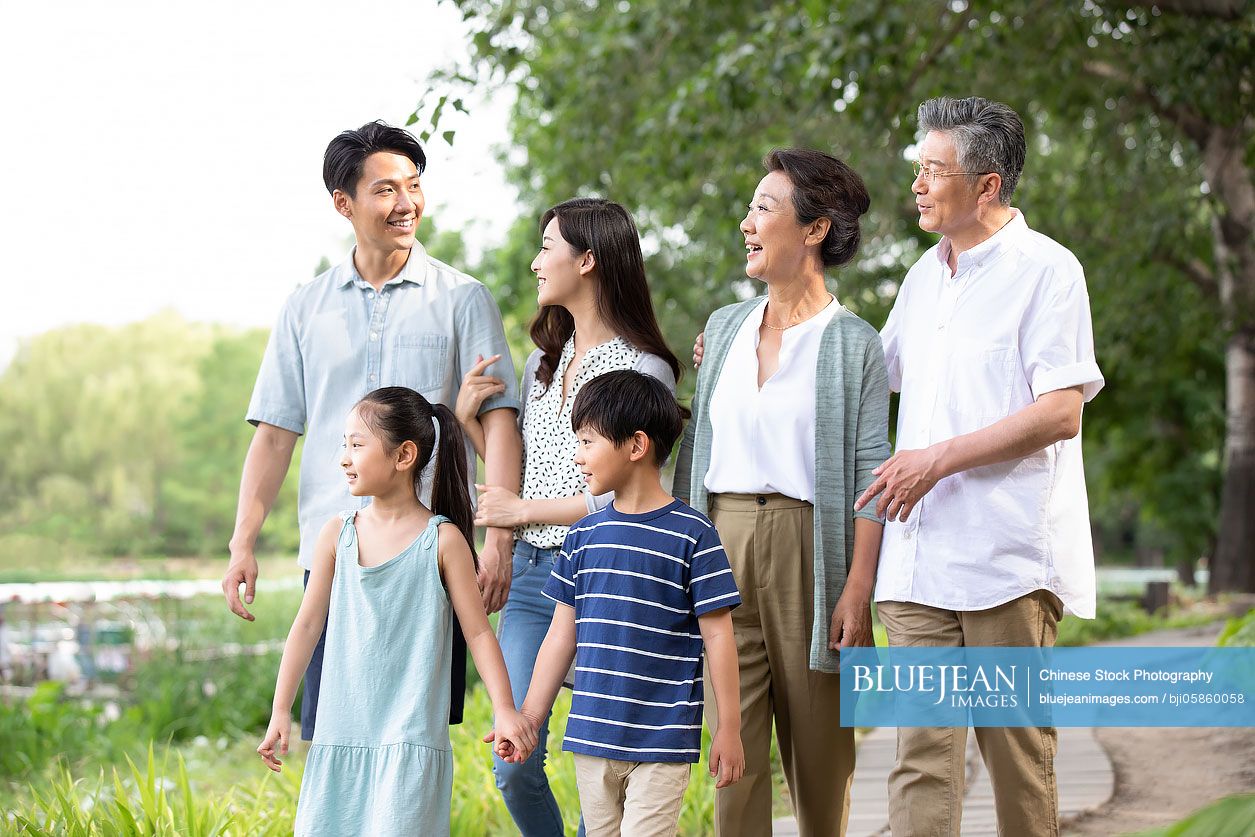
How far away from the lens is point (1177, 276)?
12.7m

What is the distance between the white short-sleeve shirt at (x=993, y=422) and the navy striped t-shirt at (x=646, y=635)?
0.49 metres

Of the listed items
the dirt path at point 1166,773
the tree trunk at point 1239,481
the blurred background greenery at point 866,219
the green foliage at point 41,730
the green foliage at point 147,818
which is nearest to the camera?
the green foliage at point 147,818

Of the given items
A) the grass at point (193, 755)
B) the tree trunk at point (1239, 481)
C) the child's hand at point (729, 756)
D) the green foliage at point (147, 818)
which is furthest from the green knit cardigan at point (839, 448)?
the tree trunk at point (1239, 481)

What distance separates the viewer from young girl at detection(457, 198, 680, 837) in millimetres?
3076

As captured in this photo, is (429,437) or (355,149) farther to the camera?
(355,149)

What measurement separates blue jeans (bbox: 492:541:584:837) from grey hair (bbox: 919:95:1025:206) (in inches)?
51.0

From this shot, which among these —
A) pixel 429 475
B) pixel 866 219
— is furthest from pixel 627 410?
pixel 866 219

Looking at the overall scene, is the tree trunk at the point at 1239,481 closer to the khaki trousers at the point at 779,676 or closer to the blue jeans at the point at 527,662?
the khaki trousers at the point at 779,676

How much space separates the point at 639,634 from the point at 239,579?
1.06m

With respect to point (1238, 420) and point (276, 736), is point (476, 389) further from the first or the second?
point (1238, 420)

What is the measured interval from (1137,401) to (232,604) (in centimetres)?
1459

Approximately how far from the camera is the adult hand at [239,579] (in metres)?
3.09

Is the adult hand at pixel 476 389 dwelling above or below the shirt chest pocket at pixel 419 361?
below

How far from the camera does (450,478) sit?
2.97m
